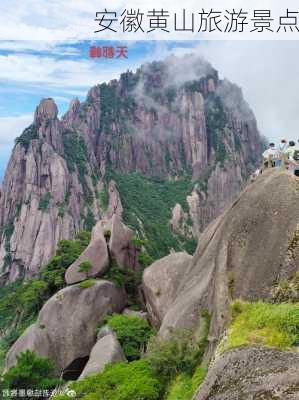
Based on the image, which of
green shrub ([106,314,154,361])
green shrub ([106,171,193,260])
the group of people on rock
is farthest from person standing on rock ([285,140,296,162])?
green shrub ([106,171,193,260])

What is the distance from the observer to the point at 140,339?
24.5 m

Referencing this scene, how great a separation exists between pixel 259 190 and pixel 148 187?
125 m

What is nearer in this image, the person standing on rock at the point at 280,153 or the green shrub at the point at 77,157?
the person standing on rock at the point at 280,153

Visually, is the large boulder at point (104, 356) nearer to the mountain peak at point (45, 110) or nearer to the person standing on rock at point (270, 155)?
the person standing on rock at point (270, 155)

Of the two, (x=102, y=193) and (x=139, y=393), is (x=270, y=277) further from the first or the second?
(x=102, y=193)

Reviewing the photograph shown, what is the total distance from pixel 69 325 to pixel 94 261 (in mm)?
4862

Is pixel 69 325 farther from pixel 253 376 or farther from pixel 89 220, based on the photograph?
pixel 89 220

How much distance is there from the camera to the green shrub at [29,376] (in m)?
22.4

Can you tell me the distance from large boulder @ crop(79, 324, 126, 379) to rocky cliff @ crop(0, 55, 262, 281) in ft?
225

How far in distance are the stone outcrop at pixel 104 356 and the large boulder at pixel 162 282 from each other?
3.10 meters

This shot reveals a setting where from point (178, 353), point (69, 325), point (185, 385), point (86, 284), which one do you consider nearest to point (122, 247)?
point (86, 284)

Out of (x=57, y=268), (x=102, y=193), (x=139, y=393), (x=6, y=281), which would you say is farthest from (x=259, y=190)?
(x=102, y=193)

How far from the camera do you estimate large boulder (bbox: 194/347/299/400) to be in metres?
7.12

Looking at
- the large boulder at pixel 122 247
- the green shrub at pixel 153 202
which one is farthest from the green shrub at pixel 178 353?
the green shrub at pixel 153 202
